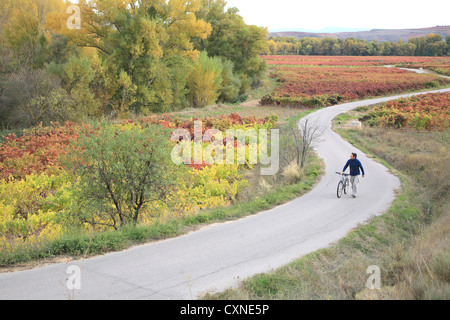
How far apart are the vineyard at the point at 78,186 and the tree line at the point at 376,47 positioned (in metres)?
105

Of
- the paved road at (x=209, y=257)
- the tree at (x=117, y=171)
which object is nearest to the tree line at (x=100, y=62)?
the tree at (x=117, y=171)

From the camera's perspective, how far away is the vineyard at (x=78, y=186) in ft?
34.7

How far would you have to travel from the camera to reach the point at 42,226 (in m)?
12.1

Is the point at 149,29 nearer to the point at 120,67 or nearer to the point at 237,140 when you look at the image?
the point at 120,67

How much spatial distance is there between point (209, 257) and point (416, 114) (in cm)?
2968

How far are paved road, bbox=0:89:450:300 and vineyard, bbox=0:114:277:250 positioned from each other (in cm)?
184

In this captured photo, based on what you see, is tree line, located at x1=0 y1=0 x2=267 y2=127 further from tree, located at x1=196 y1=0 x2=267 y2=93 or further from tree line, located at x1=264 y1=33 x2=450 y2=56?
tree line, located at x1=264 y1=33 x2=450 y2=56

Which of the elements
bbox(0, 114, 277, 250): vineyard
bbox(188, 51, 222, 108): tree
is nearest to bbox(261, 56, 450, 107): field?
bbox(188, 51, 222, 108): tree

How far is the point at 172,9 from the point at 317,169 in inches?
987

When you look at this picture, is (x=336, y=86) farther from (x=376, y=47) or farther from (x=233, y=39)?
(x=376, y=47)

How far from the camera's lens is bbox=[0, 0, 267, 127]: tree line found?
27172 millimetres

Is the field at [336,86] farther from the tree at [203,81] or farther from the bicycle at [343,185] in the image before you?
the bicycle at [343,185]
